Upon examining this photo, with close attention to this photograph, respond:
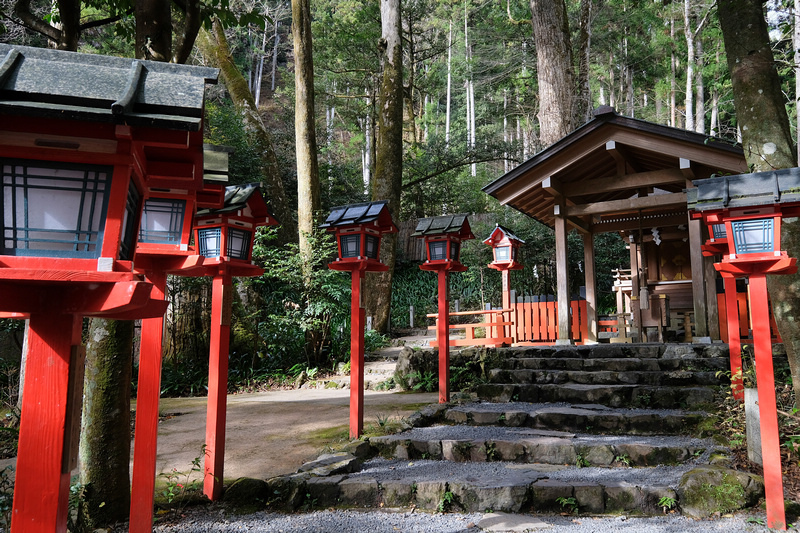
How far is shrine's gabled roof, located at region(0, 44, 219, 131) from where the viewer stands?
164cm

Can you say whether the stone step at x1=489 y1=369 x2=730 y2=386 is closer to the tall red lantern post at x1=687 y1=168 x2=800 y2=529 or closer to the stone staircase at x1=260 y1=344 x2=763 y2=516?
the stone staircase at x1=260 y1=344 x2=763 y2=516

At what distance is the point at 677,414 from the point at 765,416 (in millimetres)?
2010

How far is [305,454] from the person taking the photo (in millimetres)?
5023

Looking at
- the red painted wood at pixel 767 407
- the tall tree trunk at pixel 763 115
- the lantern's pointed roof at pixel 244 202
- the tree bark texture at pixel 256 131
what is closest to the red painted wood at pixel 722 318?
the tall tree trunk at pixel 763 115

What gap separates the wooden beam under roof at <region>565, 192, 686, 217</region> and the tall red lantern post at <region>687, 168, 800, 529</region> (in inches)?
190

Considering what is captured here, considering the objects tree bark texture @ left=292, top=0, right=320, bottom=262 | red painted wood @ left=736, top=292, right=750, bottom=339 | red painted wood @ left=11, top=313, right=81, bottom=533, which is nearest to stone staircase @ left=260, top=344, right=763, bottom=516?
red painted wood @ left=736, top=292, right=750, bottom=339

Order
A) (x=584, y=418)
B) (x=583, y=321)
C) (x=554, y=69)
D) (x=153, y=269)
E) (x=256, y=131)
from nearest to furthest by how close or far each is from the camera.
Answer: (x=153, y=269)
(x=584, y=418)
(x=583, y=321)
(x=554, y=69)
(x=256, y=131)

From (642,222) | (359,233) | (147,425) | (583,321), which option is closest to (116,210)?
(147,425)

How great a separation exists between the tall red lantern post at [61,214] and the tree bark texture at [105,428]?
1.79 metres

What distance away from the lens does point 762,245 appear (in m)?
3.59

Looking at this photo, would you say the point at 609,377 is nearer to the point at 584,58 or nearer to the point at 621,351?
the point at 621,351

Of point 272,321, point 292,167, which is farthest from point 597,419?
point 292,167

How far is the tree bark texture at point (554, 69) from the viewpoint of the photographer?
12227 millimetres

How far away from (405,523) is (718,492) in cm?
226
